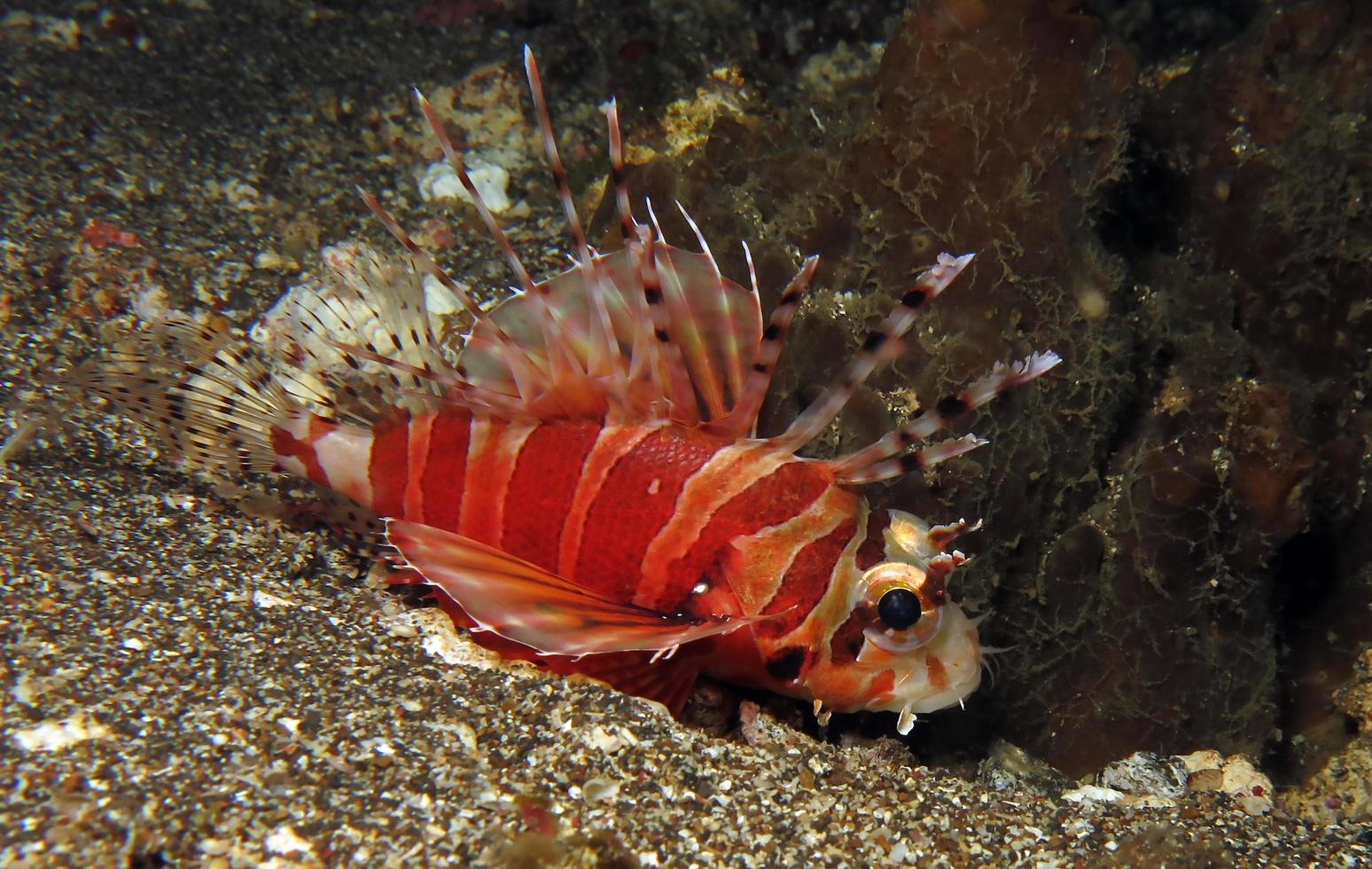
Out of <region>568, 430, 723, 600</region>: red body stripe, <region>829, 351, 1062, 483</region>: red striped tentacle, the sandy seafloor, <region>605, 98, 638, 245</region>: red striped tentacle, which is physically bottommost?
the sandy seafloor

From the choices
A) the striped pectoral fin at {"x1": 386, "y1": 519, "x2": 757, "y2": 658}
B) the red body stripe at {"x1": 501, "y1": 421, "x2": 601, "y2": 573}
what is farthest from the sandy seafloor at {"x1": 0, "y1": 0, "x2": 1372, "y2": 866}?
the red body stripe at {"x1": 501, "y1": 421, "x2": 601, "y2": 573}

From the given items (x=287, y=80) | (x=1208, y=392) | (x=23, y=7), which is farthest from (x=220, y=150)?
(x=1208, y=392)

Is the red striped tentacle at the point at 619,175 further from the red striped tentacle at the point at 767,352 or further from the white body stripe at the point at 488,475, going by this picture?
the white body stripe at the point at 488,475

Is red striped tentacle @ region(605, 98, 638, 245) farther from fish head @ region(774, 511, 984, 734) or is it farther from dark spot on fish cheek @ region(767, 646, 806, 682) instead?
dark spot on fish cheek @ region(767, 646, 806, 682)

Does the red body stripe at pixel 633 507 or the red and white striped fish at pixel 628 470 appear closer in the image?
the red and white striped fish at pixel 628 470

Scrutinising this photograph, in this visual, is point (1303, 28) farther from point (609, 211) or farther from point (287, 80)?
point (287, 80)

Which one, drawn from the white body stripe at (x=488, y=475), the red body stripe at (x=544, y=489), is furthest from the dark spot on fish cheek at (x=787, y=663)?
the white body stripe at (x=488, y=475)

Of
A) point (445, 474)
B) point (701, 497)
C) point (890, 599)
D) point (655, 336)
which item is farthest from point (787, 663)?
point (445, 474)
